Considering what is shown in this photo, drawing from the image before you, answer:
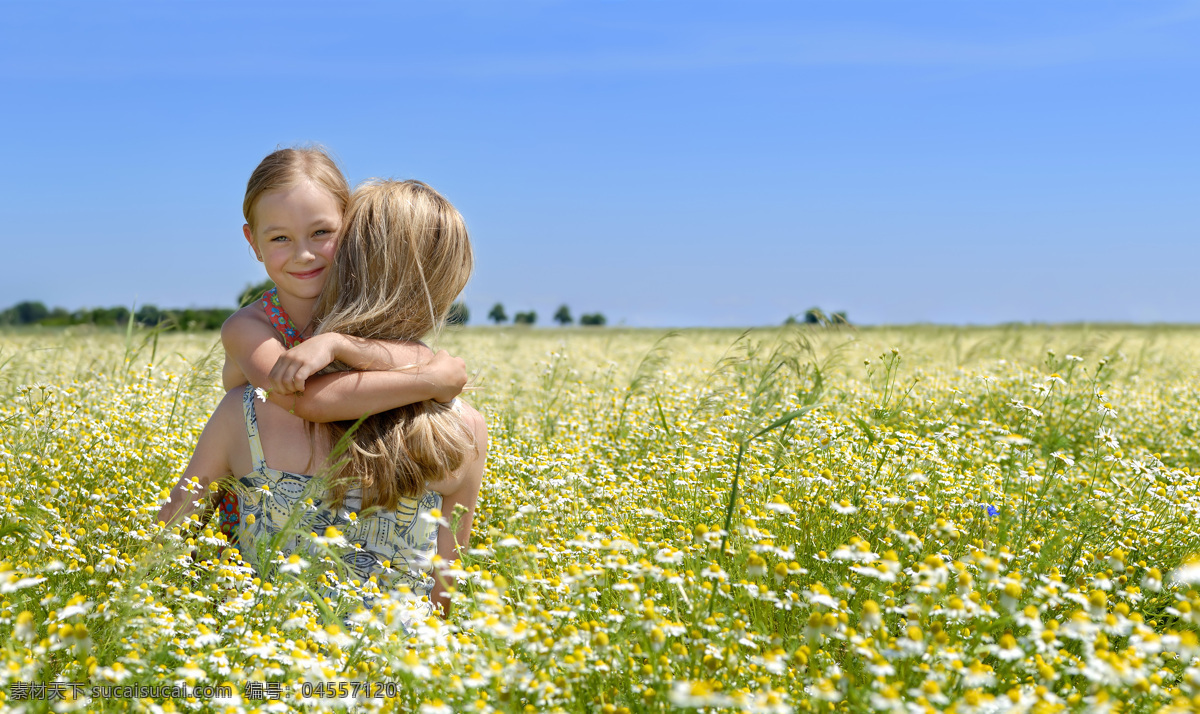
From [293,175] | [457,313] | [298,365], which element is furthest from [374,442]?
[293,175]

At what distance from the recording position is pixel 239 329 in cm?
335

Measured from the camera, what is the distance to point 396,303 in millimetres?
3412

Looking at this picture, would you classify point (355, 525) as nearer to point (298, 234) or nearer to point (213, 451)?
point (213, 451)

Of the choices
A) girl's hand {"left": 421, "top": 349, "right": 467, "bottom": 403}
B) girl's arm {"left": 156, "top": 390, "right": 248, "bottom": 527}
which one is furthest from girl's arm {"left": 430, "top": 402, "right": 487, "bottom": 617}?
girl's arm {"left": 156, "top": 390, "right": 248, "bottom": 527}

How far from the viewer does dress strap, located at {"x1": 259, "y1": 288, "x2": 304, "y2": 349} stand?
3531mm

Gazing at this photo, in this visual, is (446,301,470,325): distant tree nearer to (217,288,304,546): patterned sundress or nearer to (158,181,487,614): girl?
(158,181,487,614): girl

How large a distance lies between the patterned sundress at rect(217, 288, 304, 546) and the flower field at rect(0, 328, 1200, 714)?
1.00ft

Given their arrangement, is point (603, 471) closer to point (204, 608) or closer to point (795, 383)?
point (204, 608)

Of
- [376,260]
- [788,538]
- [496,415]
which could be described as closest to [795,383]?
[496,415]

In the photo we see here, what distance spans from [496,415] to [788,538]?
2791 mm

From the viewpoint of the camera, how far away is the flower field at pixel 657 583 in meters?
2.19

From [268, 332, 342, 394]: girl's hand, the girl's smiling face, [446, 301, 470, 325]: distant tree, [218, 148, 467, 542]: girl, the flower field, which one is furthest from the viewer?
[446, 301, 470, 325]: distant tree

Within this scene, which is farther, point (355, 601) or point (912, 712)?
point (355, 601)

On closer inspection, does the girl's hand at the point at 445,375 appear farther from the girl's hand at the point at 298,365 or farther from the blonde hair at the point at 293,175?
the blonde hair at the point at 293,175
